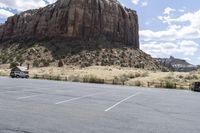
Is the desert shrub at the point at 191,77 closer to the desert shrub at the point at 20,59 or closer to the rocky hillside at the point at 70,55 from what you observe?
the rocky hillside at the point at 70,55

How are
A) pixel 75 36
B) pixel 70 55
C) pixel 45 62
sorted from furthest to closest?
pixel 75 36, pixel 70 55, pixel 45 62

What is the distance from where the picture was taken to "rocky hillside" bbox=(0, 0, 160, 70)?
101250mm

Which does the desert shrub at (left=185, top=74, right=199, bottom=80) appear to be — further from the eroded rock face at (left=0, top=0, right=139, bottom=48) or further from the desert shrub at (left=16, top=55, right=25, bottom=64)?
the eroded rock face at (left=0, top=0, right=139, bottom=48)

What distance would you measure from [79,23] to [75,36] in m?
5.85

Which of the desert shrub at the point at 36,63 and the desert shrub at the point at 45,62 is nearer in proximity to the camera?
the desert shrub at the point at 45,62

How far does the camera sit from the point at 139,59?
361ft

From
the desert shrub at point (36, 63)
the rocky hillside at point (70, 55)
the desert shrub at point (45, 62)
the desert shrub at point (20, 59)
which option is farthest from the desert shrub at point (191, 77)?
the desert shrub at point (20, 59)

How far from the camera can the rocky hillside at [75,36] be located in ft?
332

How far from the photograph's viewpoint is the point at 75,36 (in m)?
112

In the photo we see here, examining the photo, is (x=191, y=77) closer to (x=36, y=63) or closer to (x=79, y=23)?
(x=36, y=63)

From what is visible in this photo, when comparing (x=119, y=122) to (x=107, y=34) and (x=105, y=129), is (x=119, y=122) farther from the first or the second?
(x=107, y=34)

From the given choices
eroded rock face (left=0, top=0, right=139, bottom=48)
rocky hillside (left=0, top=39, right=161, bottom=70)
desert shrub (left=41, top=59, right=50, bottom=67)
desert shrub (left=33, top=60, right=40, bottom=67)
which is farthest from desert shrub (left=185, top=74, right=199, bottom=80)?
eroded rock face (left=0, top=0, right=139, bottom=48)

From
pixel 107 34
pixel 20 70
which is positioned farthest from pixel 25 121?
pixel 107 34

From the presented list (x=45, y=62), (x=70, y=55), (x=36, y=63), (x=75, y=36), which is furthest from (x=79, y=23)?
(x=36, y=63)
